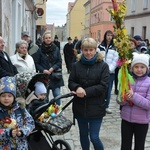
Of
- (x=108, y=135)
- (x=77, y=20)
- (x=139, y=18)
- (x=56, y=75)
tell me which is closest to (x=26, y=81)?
(x=108, y=135)

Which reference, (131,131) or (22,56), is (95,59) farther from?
(22,56)

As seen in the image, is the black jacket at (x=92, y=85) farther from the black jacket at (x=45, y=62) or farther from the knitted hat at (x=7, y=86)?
the black jacket at (x=45, y=62)

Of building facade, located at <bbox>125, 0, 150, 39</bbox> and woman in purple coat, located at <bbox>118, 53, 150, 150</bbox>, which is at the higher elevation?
building facade, located at <bbox>125, 0, 150, 39</bbox>

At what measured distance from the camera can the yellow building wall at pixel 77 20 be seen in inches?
2968

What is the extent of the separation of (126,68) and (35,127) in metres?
1.30

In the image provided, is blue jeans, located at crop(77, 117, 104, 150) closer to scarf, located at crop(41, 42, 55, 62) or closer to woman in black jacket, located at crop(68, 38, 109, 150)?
woman in black jacket, located at crop(68, 38, 109, 150)

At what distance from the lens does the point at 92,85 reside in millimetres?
3844

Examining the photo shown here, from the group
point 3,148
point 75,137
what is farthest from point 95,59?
point 75,137

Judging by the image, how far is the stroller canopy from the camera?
3.66 m

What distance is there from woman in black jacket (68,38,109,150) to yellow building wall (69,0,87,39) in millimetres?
71157

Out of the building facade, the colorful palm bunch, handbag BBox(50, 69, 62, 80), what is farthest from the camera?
the building facade

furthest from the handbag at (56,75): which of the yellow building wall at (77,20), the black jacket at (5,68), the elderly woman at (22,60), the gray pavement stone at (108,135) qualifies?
the yellow building wall at (77,20)

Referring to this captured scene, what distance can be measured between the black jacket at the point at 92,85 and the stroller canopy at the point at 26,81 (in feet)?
1.52

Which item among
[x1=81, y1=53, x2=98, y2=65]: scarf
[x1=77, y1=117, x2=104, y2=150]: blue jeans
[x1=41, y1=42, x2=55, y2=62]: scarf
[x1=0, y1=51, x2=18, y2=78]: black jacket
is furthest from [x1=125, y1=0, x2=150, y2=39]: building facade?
[x1=81, y1=53, x2=98, y2=65]: scarf
